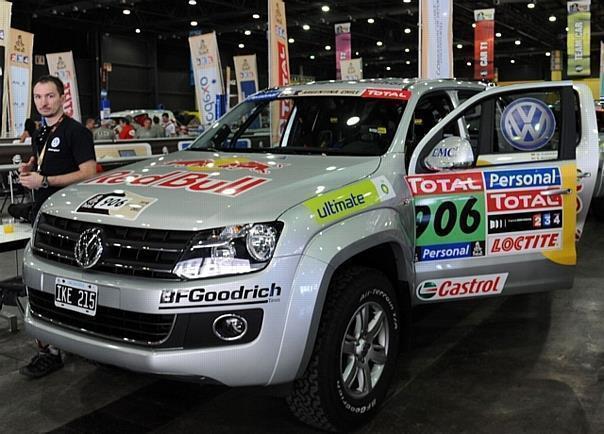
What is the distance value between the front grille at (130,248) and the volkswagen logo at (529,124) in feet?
7.61

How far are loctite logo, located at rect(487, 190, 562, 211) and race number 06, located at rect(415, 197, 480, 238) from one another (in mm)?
125

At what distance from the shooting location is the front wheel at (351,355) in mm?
2957

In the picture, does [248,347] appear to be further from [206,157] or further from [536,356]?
[536,356]

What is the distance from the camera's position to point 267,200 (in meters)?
2.89

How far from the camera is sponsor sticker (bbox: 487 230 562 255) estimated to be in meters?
3.90

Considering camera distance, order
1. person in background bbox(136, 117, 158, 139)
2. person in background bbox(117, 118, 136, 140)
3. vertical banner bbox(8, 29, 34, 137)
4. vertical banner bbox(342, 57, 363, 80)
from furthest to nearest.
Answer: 1. vertical banner bbox(342, 57, 363, 80)
2. person in background bbox(136, 117, 158, 139)
3. person in background bbox(117, 118, 136, 140)
4. vertical banner bbox(8, 29, 34, 137)

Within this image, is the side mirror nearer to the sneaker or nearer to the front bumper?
the front bumper

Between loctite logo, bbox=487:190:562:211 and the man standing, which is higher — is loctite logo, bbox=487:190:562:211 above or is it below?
below

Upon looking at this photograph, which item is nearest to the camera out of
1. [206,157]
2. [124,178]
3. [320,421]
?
[320,421]

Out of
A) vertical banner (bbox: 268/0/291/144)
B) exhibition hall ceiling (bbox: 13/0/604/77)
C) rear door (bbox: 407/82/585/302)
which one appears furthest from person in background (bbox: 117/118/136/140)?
rear door (bbox: 407/82/585/302)

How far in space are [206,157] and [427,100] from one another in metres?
1.46

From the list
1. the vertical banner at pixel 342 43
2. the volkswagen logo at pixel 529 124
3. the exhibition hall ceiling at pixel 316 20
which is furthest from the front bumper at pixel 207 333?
the exhibition hall ceiling at pixel 316 20

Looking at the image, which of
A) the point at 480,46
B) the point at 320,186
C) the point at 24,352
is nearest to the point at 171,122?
the point at 480,46

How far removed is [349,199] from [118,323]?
46.6 inches
